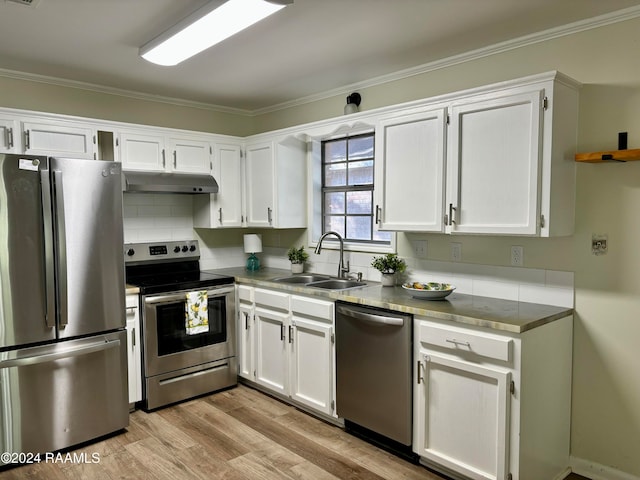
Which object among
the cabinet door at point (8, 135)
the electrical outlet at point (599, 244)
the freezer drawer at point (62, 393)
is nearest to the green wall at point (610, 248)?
the electrical outlet at point (599, 244)

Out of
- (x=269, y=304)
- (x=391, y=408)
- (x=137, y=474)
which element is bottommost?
(x=137, y=474)

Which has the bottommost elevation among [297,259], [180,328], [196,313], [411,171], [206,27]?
[180,328]

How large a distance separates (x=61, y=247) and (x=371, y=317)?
1865 mm

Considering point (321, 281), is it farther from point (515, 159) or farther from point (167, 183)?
point (515, 159)

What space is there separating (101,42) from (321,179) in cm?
202

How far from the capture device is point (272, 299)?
353 centimetres

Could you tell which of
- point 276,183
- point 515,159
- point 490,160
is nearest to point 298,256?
point 276,183

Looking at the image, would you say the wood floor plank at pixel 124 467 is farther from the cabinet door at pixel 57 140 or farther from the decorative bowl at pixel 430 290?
the cabinet door at pixel 57 140

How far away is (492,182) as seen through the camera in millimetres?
2549

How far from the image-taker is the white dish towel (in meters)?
3.54

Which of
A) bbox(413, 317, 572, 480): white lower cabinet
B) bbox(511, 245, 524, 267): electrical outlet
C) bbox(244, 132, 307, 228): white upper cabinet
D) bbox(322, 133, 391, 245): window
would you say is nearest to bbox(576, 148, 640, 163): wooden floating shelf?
bbox(511, 245, 524, 267): electrical outlet

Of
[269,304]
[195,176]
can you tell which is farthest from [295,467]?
[195,176]

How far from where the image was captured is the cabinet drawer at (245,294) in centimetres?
374

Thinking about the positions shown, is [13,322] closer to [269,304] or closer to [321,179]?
[269,304]
